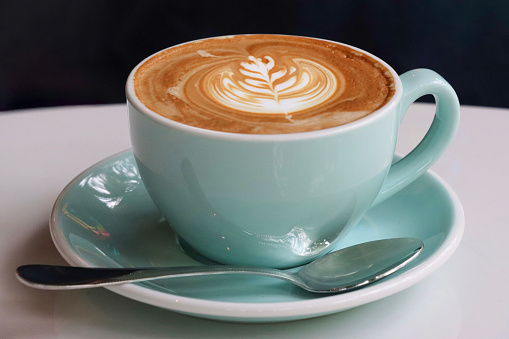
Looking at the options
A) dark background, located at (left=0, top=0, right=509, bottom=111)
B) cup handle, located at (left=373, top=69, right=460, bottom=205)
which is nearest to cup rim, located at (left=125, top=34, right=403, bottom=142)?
cup handle, located at (left=373, top=69, right=460, bottom=205)

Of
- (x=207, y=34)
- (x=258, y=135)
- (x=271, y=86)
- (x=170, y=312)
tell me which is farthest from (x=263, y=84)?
(x=207, y=34)

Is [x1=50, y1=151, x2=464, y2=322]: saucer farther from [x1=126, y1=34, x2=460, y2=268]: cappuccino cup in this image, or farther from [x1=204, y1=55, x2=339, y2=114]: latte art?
[x1=204, y1=55, x2=339, y2=114]: latte art

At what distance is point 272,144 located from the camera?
2.11 ft

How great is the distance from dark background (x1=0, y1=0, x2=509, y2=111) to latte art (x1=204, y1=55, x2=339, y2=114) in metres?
1.66

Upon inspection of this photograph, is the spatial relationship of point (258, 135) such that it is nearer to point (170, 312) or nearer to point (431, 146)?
point (170, 312)

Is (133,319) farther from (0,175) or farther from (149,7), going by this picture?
(149,7)

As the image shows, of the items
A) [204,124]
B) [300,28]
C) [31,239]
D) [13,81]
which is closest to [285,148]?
[204,124]

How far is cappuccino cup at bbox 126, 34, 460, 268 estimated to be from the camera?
0.67m

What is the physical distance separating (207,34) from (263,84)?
5.85 ft

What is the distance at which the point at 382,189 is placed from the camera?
85cm

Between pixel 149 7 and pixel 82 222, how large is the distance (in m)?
1.84

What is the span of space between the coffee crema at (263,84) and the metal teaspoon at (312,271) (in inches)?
5.7

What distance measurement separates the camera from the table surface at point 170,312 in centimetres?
67

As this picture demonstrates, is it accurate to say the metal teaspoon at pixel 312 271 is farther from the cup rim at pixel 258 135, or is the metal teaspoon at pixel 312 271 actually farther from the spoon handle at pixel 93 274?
the cup rim at pixel 258 135
